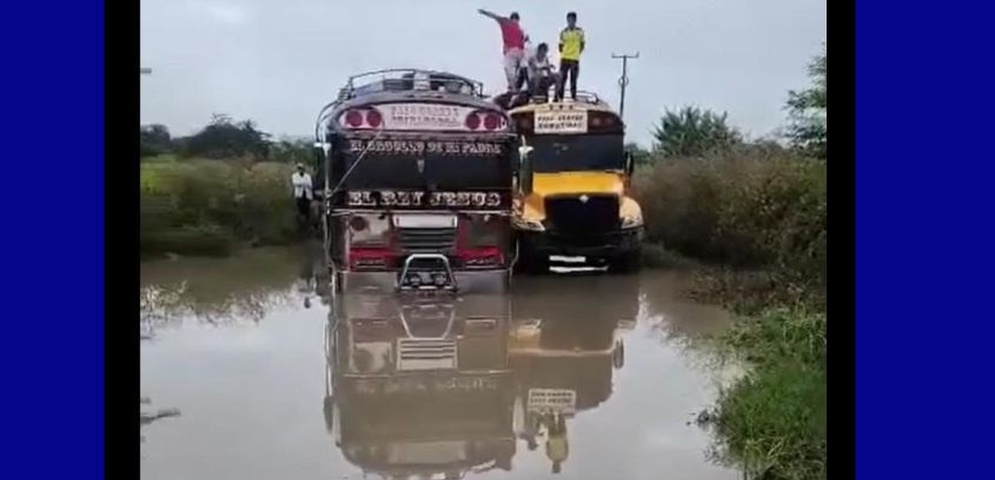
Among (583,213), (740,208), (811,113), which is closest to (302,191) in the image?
(583,213)

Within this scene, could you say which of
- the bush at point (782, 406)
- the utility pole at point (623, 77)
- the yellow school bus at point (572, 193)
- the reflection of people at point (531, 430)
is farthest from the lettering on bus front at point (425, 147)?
the bush at point (782, 406)

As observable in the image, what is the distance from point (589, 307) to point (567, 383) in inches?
7.8

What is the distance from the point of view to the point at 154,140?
295 centimetres

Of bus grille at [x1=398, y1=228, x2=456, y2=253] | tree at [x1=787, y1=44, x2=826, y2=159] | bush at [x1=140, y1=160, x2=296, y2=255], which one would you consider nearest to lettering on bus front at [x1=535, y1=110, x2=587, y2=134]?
bus grille at [x1=398, y1=228, x2=456, y2=253]

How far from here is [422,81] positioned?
3.03 metres

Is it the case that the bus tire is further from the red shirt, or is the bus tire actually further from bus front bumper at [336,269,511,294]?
the red shirt

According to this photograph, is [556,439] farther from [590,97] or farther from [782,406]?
[590,97]

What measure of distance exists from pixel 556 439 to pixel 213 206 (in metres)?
1.00

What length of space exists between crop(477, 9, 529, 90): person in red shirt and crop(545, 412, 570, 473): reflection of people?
2.82 feet

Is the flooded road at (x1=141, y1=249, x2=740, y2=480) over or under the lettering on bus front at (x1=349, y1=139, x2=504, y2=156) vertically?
under

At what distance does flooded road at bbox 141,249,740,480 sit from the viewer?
2.98 metres

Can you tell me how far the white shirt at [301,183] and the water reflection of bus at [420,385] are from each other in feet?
0.92
